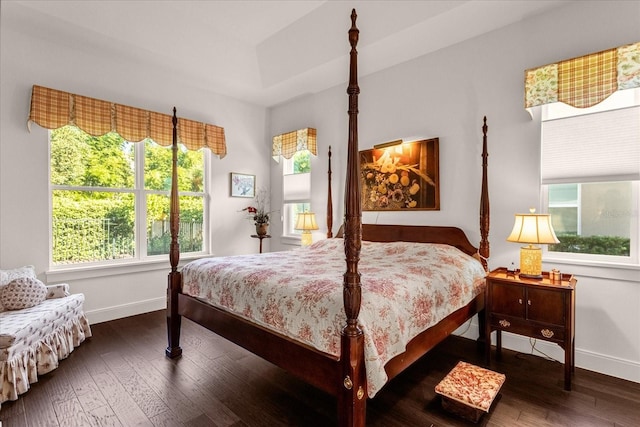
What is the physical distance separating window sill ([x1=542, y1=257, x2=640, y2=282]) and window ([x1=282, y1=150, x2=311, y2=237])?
3.13 metres

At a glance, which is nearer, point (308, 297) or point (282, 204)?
point (308, 297)

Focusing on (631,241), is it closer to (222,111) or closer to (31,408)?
(31,408)

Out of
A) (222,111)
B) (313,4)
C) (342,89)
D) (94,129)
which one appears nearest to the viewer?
(313,4)

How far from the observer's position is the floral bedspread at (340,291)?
1771 millimetres

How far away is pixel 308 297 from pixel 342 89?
345 cm

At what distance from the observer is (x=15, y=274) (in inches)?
117

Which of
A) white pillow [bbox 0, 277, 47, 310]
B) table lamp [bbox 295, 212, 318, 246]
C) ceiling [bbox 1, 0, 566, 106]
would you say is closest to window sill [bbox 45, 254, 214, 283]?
white pillow [bbox 0, 277, 47, 310]

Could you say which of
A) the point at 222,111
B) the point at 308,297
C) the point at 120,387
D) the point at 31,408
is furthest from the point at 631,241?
the point at 222,111

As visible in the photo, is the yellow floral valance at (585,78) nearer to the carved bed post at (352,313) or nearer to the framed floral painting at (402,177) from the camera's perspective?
the framed floral painting at (402,177)

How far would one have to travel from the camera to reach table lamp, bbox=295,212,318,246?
15.1ft

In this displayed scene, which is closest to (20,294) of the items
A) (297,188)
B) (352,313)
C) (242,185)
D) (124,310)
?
(124,310)

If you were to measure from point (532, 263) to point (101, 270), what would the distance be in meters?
4.32

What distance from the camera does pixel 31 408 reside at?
217 cm

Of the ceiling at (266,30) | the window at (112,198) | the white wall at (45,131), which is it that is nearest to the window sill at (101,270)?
the white wall at (45,131)
